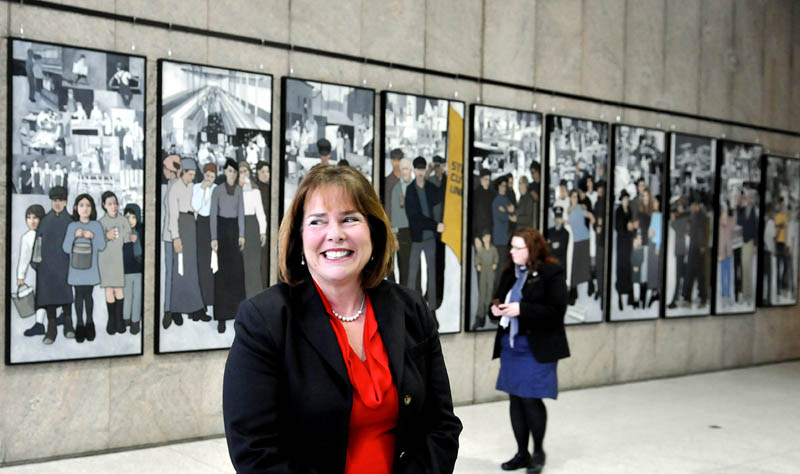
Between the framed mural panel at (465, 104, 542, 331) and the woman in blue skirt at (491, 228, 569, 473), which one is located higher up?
the framed mural panel at (465, 104, 542, 331)

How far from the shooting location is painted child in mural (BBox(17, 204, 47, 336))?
652 cm

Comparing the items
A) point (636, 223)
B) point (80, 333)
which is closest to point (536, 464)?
point (80, 333)

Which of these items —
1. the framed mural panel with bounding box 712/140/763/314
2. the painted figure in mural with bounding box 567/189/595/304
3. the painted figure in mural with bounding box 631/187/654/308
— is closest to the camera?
the painted figure in mural with bounding box 567/189/595/304

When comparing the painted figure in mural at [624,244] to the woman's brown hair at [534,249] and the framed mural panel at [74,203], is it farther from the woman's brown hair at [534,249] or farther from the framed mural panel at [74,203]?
the framed mural panel at [74,203]

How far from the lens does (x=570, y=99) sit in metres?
10.6

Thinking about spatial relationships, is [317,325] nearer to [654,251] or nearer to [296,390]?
[296,390]

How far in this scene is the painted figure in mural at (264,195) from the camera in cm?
780

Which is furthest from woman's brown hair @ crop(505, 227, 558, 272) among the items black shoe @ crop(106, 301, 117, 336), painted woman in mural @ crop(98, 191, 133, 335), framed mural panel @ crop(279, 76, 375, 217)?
black shoe @ crop(106, 301, 117, 336)

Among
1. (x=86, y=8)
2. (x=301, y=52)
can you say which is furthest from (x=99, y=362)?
(x=301, y=52)

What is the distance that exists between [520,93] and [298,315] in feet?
25.9

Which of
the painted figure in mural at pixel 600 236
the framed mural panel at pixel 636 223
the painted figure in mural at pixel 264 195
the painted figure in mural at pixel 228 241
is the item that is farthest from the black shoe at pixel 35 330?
the framed mural panel at pixel 636 223

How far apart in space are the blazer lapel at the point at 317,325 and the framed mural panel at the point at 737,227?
10916 millimetres

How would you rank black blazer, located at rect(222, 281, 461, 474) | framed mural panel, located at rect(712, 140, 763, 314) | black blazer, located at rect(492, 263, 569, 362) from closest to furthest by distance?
black blazer, located at rect(222, 281, 461, 474)
black blazer, located at rect(492, 263, 569, 362)
framed mural panel, located at rect(712, 140, 763, 314)

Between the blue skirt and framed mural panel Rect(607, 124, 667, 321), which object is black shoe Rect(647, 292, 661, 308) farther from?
the blue skirt
